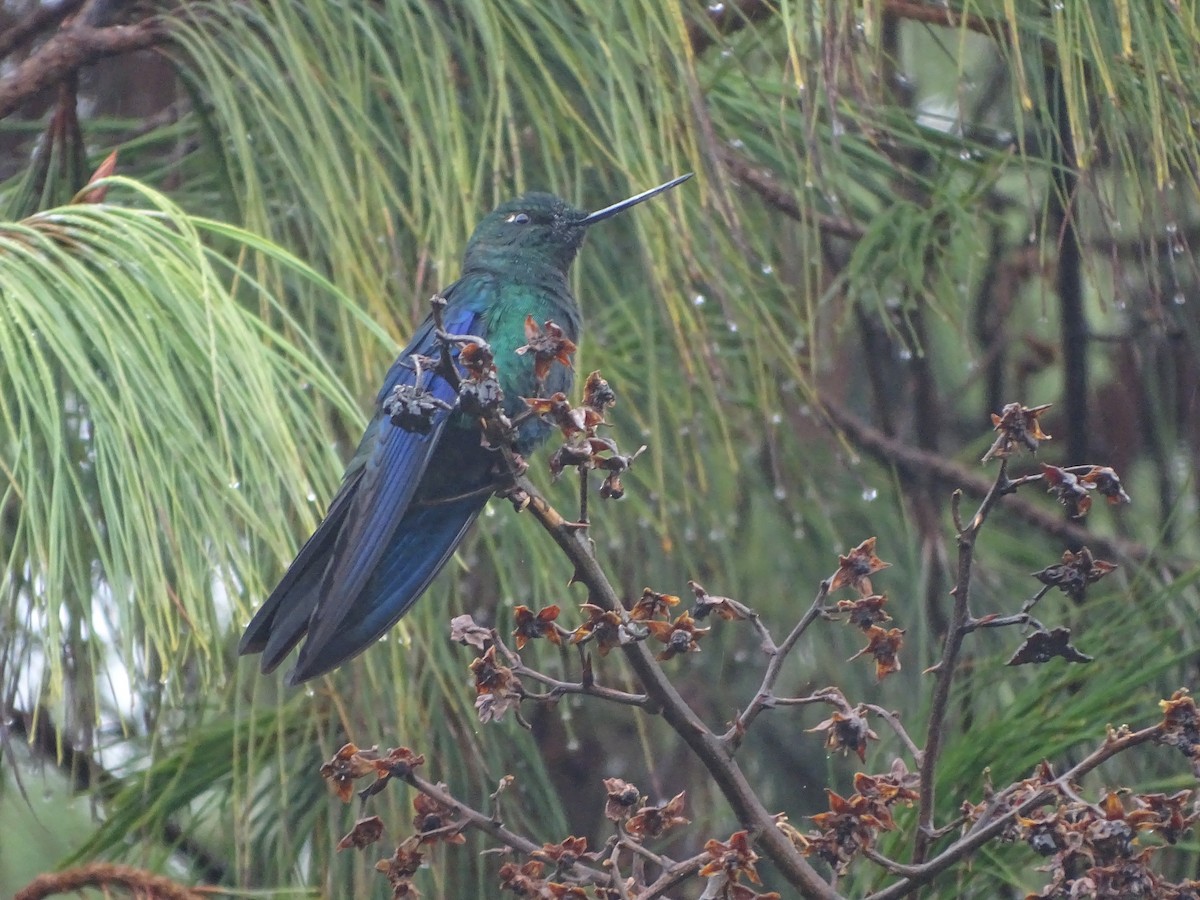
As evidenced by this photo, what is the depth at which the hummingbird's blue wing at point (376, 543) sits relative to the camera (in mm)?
1604

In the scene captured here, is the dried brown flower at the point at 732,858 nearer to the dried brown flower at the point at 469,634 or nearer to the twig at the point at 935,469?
the dried brown flower at the point at 469,634

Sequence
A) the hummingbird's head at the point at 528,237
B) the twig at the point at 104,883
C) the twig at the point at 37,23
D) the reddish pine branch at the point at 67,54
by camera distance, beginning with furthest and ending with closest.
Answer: the hummingbird's head at the point at 528,237, the twig at the point at 37,23, the reddish pine branch at the point at 67,54, the twig at the point at 104,883

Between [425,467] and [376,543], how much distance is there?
19 cm

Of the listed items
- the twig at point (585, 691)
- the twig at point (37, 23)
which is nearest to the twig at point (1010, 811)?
the twig at point (585, 691)

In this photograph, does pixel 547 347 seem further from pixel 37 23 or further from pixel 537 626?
pixel 37 23

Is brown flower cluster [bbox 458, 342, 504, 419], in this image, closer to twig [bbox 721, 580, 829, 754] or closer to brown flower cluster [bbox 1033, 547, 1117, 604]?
twig [bbox 721, 580, 829, 754]

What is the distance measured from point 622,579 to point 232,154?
0.95m

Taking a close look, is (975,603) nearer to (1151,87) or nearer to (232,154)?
(1151,87)

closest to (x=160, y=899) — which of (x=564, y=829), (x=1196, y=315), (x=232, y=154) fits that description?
(x=564, y=829)

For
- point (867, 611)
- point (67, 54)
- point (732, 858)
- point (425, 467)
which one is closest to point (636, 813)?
point (732, 858)

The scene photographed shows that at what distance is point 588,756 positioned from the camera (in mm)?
2689

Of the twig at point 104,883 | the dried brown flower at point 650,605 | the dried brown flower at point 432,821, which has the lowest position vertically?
the twig at point 104,883

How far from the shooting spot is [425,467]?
6.28 ft

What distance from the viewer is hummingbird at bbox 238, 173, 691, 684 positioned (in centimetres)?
159
